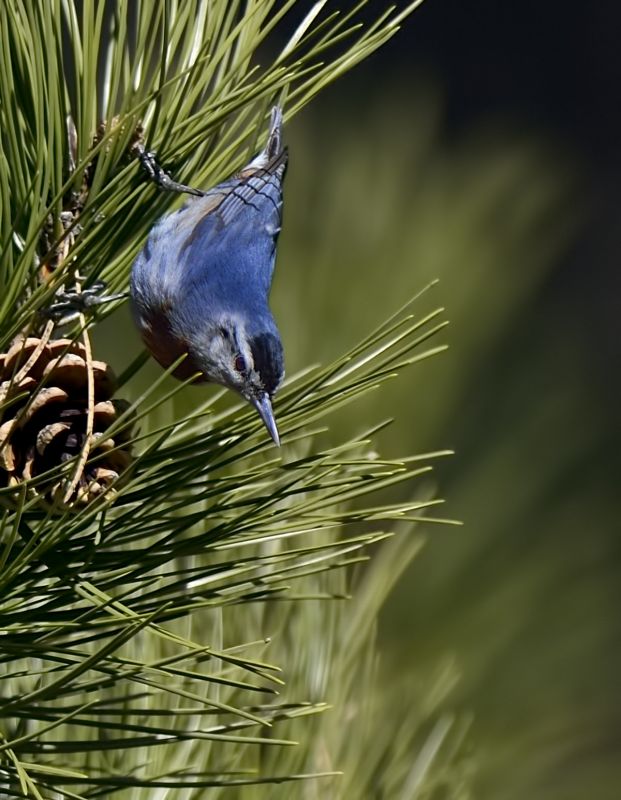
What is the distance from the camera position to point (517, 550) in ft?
3.76

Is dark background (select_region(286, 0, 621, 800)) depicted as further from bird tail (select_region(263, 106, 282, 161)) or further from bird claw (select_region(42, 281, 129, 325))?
bird claw (select_region(42, 281, 129, 325))

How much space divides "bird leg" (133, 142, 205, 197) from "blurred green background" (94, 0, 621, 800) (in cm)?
34

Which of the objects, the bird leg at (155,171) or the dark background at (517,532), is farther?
the dark background at (517,532)

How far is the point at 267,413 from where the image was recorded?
832 millimetres

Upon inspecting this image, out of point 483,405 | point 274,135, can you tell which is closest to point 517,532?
point 483,405

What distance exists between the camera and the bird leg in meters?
0.78

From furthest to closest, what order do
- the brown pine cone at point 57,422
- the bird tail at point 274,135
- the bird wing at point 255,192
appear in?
the bird wing at point 255,192, the bird tail at point 274,135, the brown pine cone at point 57,422

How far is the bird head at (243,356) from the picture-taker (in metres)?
0.95

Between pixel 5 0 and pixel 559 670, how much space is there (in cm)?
75

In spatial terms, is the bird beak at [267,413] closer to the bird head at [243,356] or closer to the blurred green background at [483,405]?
the bird head at [243,356]

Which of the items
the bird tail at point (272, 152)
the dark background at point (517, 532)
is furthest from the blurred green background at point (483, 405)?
the bird tail at point (272, 152)

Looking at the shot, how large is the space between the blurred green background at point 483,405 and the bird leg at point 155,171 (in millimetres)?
343

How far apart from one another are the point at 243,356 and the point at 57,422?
9.2 inches

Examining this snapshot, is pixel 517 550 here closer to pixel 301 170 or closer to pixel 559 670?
pixel 559 670
